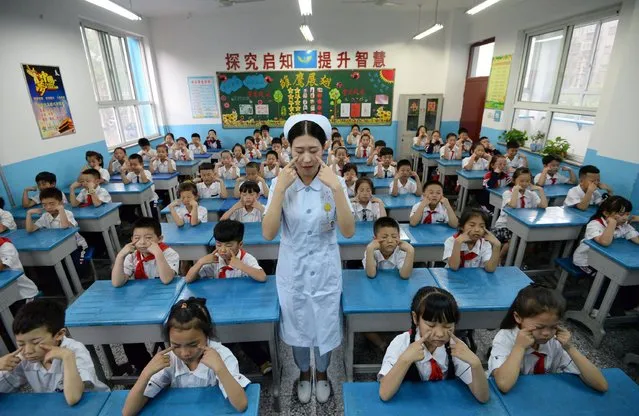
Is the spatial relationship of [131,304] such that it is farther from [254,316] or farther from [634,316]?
[634,316]

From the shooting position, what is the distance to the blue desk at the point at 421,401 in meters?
1.18

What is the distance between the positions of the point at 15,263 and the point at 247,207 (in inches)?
71.0

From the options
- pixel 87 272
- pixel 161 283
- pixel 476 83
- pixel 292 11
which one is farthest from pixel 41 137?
pixel 476 83

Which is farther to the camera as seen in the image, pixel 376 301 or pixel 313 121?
pixel 376 301

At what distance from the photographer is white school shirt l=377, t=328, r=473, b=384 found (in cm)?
131

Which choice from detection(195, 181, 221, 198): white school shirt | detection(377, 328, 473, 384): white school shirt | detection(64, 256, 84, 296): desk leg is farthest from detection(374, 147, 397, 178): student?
detection(64, 256, 84, 296): desk leg

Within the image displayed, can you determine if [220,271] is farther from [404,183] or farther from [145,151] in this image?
[145,151]

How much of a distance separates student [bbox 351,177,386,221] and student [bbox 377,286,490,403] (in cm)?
187

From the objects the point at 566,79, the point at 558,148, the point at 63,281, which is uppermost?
the point at 566,79

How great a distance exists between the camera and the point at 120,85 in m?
6.45

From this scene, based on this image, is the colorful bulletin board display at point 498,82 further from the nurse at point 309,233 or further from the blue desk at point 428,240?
the nurse at point 309,233

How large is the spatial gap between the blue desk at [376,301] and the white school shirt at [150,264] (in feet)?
3.87

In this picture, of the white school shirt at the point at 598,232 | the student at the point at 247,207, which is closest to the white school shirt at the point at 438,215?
the white school shirt at the point at 598,232

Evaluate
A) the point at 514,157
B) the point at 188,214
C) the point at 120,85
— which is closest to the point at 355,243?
the point at 188,214
